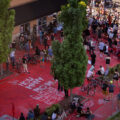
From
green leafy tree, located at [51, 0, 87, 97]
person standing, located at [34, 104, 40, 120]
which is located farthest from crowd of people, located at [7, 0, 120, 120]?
green leafy tree, located at [51, 0, 87, 97]

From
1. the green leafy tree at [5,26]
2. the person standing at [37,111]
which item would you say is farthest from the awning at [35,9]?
the person standing at [37,111]

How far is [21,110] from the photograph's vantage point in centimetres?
1877

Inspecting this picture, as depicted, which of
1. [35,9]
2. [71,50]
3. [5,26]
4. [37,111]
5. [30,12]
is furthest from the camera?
[35,9]

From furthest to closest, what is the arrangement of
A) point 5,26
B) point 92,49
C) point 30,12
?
point 30,12 → point 92,49 → point 5,26

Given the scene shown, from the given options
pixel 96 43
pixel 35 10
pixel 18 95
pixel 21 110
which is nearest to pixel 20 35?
pixel 35 10

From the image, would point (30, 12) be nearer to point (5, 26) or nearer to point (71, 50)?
point (5, 26)

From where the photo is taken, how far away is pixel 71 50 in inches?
679

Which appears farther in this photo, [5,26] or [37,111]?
[5,26]

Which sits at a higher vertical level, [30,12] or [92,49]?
[30,12]

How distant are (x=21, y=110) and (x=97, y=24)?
52.6 feet

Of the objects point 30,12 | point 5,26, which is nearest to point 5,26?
point 5,26

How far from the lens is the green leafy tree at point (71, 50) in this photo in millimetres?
16688

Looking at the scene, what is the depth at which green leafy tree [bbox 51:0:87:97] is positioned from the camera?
16688 millimetres

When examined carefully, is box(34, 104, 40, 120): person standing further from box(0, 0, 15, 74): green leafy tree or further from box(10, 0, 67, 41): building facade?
box(10, 0, 67, 41): building facade
